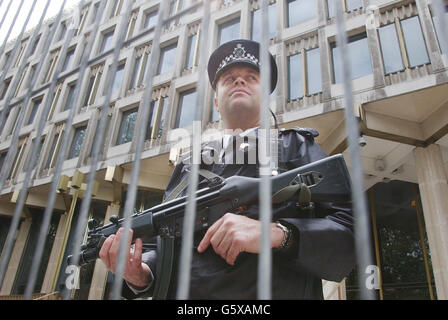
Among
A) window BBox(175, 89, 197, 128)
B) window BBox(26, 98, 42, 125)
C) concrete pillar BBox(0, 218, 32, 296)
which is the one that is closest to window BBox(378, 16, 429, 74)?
Answer: window BBox(175, 89, 197, 128)

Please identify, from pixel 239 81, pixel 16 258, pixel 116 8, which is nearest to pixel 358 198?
pixel 239 81

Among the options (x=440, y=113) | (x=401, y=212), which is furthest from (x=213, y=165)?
(x=401, y=212)

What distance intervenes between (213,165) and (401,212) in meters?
8.07

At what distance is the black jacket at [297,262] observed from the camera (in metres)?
1.27

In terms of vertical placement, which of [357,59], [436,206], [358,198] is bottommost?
[358,198]

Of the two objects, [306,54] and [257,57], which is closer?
[257,57]

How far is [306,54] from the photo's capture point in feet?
26.2

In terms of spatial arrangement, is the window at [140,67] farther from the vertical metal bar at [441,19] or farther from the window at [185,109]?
the vertical metal bar at [441,19]

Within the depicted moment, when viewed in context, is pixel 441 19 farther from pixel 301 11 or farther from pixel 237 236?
pixel 301 11

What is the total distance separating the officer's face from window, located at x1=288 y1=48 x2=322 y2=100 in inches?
229

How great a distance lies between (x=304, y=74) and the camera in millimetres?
7707

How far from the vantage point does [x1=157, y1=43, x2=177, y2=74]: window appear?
411 inches

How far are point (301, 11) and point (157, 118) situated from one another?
487 centimetres

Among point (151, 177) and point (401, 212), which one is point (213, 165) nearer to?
point (151, 177)
